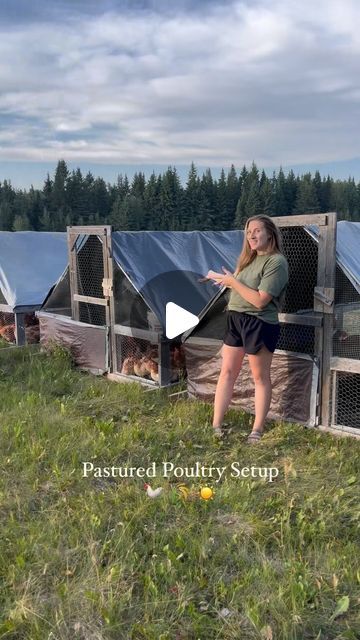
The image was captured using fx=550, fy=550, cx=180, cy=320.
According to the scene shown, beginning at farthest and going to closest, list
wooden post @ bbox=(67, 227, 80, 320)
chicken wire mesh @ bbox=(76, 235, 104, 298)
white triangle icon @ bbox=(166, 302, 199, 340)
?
wooden post @ bbox=(67, 227, 80, 320)
chicken wire mesh @ bbox=(76, 235, 104, 298)
white triangle icon @ bbox=(166, 302, 199, 340)

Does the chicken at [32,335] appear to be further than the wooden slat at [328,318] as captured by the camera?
Yes

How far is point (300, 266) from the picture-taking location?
15.7ft

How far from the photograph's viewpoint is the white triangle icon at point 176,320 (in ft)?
18.2

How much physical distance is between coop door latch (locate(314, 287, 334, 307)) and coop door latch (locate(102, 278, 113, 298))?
8.52 ft

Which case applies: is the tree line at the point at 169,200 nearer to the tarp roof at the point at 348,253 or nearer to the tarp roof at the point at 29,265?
the tarp roof at the point at 29,265

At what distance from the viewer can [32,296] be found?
8.12m

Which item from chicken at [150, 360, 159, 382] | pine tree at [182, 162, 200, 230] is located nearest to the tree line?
pine tree at [182, 162, 200, 230]

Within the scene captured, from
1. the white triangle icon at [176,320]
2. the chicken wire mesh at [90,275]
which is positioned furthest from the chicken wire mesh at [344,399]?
the chicken wire mesh at [90,275]

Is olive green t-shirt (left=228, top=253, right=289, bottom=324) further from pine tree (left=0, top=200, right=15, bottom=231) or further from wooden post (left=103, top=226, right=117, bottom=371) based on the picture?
pine tree (left=0, top=200, right=15, bottom=231)

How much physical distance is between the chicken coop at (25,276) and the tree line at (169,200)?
37.4 metres

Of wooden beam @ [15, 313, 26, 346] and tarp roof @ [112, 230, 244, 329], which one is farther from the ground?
tarp roof @ [112, 230, 244, 329]

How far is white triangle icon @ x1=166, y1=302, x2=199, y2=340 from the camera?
18.2 feet

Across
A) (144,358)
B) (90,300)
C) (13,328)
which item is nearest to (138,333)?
(144,358)

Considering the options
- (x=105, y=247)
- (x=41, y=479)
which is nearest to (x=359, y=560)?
(x=41, y=479)
